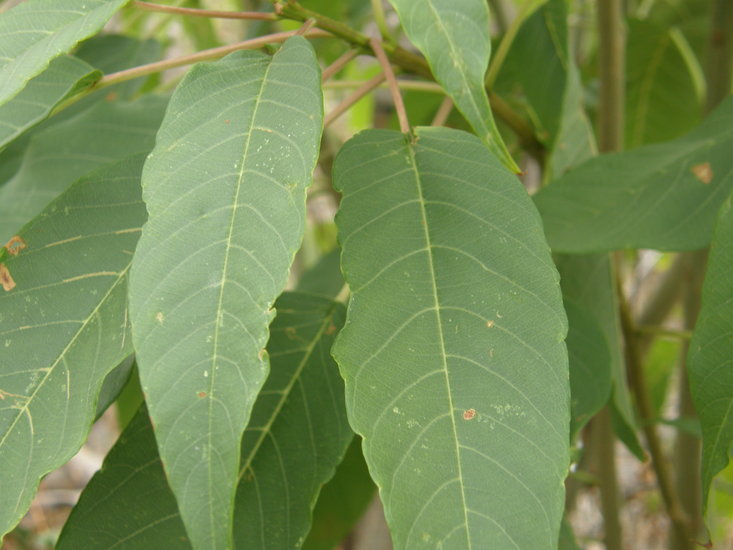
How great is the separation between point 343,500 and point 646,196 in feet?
1.31

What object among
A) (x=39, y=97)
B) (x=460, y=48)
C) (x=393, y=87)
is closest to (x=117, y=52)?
(x=39, y=97)

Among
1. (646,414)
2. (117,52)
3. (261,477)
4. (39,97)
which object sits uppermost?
(39,97)

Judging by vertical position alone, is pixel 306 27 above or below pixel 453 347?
above

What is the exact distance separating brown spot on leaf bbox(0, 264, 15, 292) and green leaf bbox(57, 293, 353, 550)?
11cm

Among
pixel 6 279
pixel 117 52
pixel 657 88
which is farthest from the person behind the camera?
pixel 657 88

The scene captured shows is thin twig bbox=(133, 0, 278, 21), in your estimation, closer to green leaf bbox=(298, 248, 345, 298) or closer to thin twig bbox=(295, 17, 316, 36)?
thin twig bbox=(295, 17, 316, 36)

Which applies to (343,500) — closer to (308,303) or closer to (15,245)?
(308,303)

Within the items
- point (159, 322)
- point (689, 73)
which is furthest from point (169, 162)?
point (689, 73)

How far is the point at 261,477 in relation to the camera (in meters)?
0.53

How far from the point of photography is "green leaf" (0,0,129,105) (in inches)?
17.2

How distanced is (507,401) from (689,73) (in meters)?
0.90

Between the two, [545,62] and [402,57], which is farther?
[545,62]

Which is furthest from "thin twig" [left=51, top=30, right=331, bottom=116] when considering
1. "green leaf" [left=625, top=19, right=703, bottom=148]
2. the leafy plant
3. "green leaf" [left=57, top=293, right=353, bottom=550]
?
"green leaf" [left=625, top=19, right=703, bottom=148]

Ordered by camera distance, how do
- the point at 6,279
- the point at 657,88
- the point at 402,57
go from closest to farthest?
the point at 6,279 < the point at 402,57 < the point at 657,88
